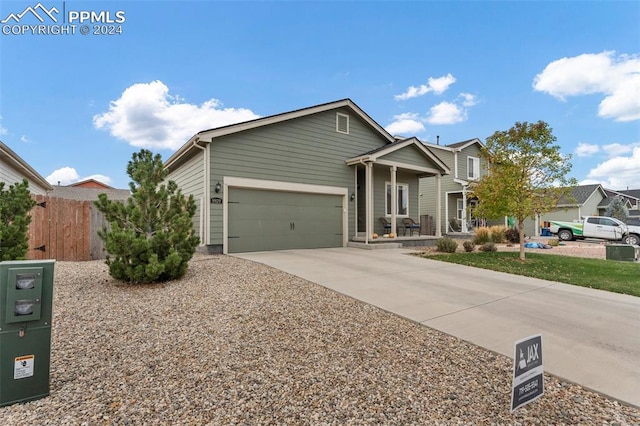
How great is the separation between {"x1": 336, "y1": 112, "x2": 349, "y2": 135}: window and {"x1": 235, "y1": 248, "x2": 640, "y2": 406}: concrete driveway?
20.9ft

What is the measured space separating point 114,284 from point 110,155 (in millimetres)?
9327

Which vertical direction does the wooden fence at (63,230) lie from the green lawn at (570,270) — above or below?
above

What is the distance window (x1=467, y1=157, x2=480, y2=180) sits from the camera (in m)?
20.5

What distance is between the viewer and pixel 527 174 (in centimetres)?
875

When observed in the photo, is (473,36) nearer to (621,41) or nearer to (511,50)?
(511,50)

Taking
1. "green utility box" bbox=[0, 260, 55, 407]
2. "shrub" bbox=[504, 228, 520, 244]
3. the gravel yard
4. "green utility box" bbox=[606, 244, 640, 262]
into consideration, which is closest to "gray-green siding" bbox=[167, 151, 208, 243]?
the gravel yard

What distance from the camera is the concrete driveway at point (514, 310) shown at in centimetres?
271

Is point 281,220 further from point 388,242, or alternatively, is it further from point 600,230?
point 600,230

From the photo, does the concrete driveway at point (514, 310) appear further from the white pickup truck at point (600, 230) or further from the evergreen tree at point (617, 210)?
the evergreen tree at point (617, 210)

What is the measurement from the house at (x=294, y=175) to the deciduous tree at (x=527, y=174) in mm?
3564

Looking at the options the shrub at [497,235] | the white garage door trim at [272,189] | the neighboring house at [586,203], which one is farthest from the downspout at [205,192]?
the neighboring house at [586,203]

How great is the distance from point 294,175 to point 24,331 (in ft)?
28.8

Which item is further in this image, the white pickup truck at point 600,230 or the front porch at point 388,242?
the white pickup truck at point 600,230

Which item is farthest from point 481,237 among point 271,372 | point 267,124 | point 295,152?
point 271,372
